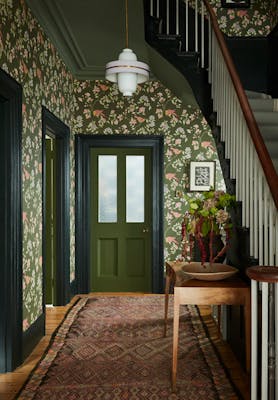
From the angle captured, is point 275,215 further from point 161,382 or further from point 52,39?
point 52,39

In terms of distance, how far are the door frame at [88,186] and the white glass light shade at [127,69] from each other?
244 cm

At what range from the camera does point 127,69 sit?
10.2ft

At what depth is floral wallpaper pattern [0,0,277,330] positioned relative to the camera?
3.62 metres

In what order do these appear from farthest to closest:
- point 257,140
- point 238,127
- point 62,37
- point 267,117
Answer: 1. point 62,37
2. point 267,117
3. point 238,127
4. point 257,140

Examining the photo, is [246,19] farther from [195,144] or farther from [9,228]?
[9,228]

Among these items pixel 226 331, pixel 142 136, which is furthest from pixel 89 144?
pixel 226 331

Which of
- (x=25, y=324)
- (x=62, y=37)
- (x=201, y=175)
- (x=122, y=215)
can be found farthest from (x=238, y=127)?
(x=122, y=215)

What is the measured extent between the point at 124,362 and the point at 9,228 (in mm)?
1356

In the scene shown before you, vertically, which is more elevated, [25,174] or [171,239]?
[25,174]

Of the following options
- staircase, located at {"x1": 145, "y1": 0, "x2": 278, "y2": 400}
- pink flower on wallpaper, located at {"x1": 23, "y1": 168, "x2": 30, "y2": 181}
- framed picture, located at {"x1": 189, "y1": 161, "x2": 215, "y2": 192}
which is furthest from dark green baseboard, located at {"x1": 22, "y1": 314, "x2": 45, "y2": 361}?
framed picture, located at {"x1": 189, "y1": 161, "x2": 215, "y2": 192}

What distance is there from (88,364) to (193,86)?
2676mm

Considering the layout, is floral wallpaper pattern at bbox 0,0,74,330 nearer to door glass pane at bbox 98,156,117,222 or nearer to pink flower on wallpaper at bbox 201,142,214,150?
door glass pane at bbox 98,156,117,222

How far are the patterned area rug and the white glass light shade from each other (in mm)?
2134

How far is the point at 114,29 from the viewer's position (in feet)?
14.5
